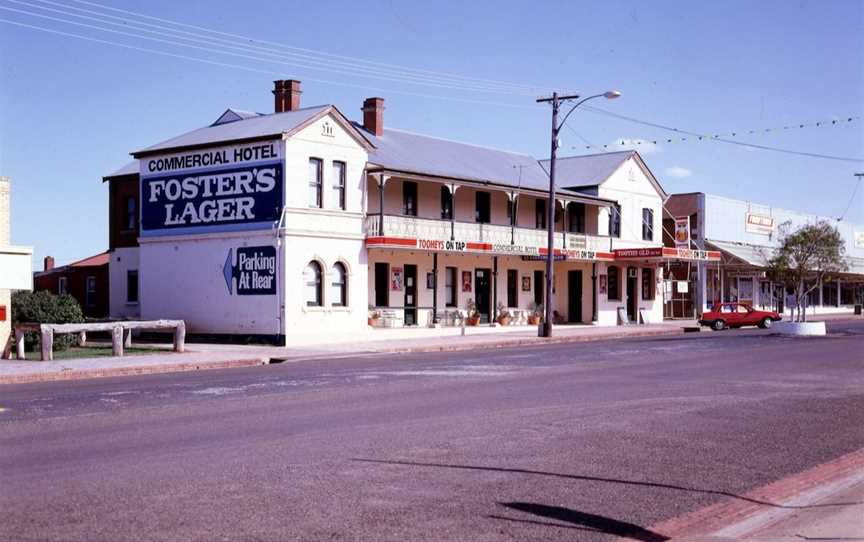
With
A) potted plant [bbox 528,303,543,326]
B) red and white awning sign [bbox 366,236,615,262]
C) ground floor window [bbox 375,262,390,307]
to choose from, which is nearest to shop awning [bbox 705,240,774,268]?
red and white awning sign [bbox 366,236,615,262]

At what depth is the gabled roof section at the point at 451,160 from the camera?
123 feet

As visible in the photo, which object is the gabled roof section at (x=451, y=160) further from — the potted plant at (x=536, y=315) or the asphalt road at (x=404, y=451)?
the asphalt road at (x=404, y=451)

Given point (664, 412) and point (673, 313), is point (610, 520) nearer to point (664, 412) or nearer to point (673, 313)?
point (664, 412)

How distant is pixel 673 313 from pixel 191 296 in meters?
31.4

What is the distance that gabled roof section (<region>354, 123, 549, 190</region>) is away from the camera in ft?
123

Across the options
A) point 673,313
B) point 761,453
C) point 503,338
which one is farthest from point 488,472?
point 673,313

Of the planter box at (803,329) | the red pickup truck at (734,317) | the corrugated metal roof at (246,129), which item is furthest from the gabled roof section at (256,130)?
the red pickup truck at (734,317)

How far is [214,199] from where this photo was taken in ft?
112

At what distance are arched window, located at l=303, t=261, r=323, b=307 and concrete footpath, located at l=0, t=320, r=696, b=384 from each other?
1.50 meters

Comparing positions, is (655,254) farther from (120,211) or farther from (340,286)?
(120,211)

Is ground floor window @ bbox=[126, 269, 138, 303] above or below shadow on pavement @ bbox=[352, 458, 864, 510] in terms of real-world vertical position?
above

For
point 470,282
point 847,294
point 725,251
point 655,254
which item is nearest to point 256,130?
point 470,282

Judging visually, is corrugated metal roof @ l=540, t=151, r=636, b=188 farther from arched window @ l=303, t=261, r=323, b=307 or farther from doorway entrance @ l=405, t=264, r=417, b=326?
arched window @ l=303, t=261, r=323, b=307

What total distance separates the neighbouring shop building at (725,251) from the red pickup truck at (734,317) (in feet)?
17.8
